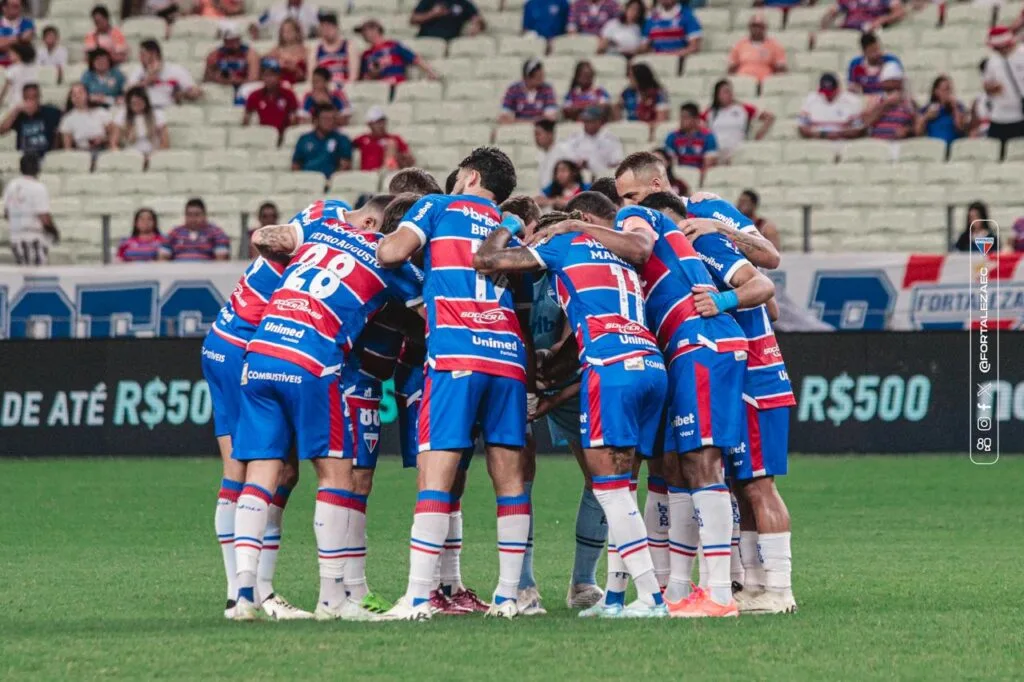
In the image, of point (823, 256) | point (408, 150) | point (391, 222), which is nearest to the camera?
point (391, 222)

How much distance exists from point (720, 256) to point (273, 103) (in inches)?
550

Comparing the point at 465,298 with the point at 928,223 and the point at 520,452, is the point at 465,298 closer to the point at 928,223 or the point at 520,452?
the point at 520,452

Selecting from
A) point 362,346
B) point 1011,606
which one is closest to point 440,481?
point 362,346

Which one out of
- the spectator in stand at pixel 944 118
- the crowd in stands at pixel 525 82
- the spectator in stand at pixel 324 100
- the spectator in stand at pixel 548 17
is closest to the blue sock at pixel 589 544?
the crowd in stands at pixel 525 82

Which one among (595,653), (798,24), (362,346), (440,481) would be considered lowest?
(595,653)

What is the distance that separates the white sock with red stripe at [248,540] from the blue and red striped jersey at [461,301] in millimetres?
1017

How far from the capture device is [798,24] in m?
21.4

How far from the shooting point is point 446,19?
73.3 ft

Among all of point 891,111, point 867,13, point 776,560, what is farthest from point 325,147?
point 776,560

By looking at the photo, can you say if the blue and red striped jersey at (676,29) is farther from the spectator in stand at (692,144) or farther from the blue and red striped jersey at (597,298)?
the blue and red striped jersey at (597,298)

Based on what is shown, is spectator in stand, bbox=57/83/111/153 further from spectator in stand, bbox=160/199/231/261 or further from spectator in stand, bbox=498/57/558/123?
spectator in stand, bbox=498/57/558/123

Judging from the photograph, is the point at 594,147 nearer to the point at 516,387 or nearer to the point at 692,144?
the point at 692,144

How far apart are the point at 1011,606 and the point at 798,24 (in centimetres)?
1437

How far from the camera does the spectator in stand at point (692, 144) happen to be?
1962cm
